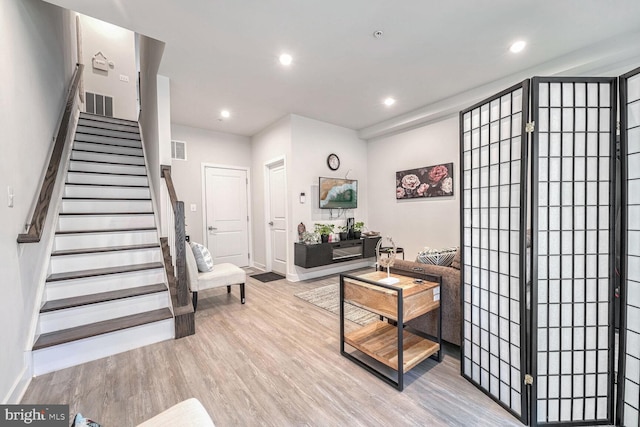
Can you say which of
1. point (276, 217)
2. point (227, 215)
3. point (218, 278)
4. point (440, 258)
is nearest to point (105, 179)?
point (227, 215)

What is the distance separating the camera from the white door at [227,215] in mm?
5375

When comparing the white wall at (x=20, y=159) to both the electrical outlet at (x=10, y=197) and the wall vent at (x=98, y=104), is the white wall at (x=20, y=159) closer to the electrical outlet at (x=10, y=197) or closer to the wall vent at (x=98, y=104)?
the electrical outlet at (x=10, y=197)

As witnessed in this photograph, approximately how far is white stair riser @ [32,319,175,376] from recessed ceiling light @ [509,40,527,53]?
454cm

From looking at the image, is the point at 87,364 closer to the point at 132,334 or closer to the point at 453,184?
the point at 132,334

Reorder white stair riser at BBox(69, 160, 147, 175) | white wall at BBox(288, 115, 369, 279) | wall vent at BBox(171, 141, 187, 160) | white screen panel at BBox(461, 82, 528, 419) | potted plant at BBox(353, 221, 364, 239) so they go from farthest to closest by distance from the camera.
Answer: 1. potted plant at BBox(353, 221, 364, 239)
2. wall vent at BBox(171, 141, 187, 160)
3. white wall at BBox(288, 115, 369, 279)
4. white stair riser at BBox(69, 160, 147, 175)
5. white screen panel at BBox(461, 82, 528, 419)

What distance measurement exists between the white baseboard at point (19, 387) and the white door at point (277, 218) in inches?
134

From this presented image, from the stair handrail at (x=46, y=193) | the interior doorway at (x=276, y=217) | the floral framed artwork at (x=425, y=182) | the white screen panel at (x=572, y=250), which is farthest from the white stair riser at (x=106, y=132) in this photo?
the white screen panel at (x=572, y=250)

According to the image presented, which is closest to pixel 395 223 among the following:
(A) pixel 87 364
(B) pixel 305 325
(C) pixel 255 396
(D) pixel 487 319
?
(B) pixel 305 325

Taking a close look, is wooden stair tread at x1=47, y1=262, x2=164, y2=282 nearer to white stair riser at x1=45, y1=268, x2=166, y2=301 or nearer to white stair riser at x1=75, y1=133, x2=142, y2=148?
white stair riser at x1=45, y1=268, x2=166, y2=301

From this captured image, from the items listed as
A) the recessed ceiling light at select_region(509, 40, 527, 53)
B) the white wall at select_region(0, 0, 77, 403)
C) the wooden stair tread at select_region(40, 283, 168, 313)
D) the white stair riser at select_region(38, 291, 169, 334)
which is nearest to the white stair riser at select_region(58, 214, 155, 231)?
the white wall at select_region(0, 0, 77, 403)

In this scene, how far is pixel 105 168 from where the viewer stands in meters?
4.06

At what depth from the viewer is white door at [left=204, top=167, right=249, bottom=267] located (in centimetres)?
538

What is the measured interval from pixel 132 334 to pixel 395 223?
4467mm

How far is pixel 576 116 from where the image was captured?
1.52 m
